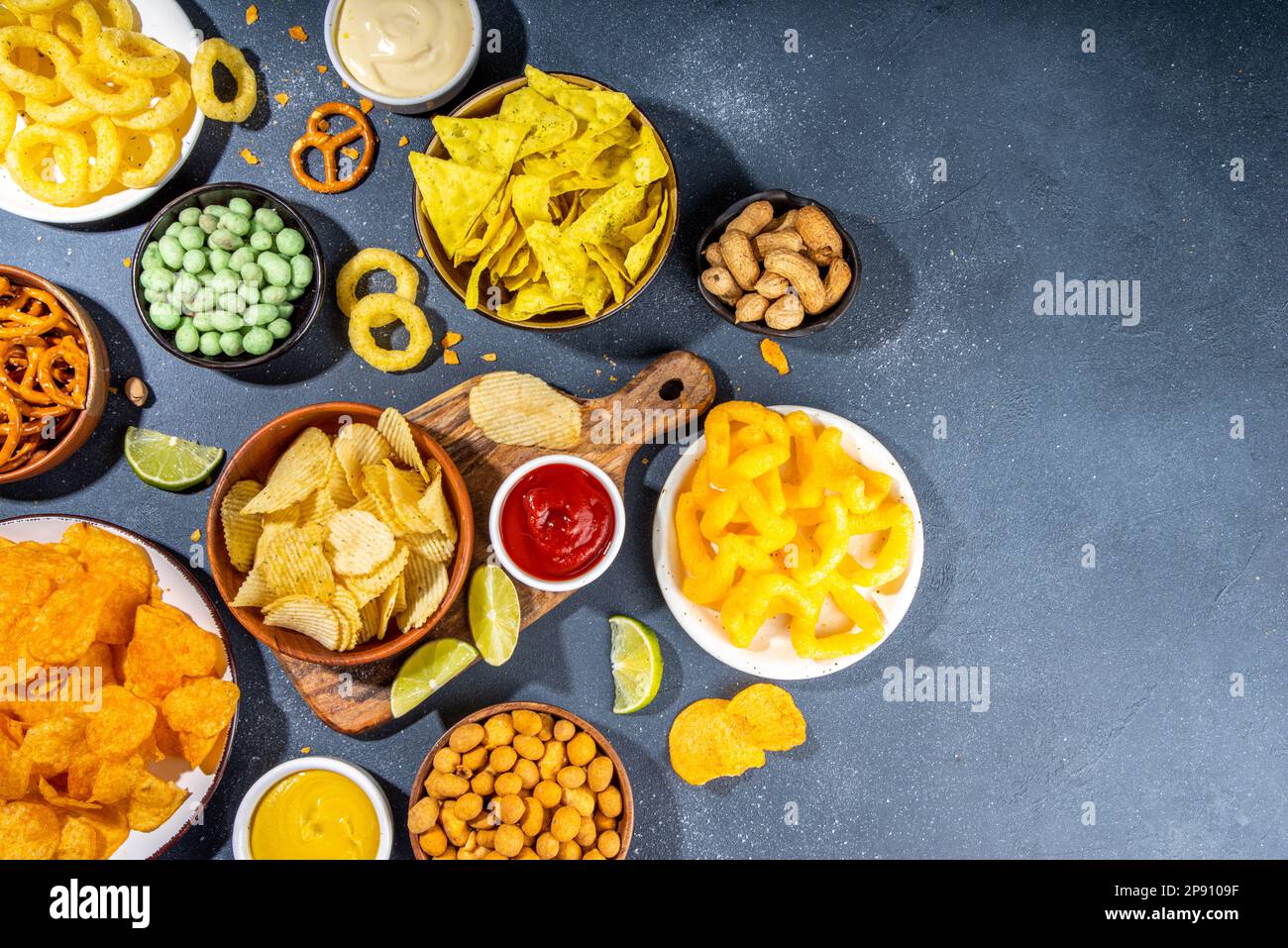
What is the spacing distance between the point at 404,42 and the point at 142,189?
0.67 meters

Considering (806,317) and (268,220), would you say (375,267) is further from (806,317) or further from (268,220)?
(806,317)

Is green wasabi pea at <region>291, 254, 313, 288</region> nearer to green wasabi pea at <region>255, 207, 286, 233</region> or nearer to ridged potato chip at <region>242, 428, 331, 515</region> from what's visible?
green wasabi pea at <region>255, 207, 286, 233</region>

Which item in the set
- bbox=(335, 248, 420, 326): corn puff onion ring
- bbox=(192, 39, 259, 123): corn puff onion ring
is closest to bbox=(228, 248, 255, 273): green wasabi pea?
bbox=(335, 248, 420, 326): corn puff onion ring

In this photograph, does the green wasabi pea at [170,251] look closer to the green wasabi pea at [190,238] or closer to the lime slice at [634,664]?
the green wasabi pea at [190,238]

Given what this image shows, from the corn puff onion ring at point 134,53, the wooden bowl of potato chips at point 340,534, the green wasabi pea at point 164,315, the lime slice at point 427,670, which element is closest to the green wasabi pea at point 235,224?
the green wasabi pea at point 164,315

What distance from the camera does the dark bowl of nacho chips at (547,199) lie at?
6.39ft

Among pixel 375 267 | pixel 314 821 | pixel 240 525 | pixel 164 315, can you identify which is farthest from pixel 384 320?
pixel 314 821

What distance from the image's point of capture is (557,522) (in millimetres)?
2031

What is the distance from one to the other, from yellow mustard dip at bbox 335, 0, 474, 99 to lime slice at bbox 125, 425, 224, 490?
922 mm

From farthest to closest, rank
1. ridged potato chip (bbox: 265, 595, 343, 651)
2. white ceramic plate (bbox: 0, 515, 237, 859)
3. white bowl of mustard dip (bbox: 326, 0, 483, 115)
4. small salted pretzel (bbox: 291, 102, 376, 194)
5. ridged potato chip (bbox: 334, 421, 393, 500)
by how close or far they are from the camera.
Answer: small salted pretzel (bbox: 291, 102, 376, 194)
white bowl of mustard dip (bbox: 326, 0, 483, 115)
white ceramic plate (bbox: 0, 515, 237, 859)
ridged potato chip (bbox: 334, 421, 393, 500)
ridged potato chip (bbox: 265, 595, 343, 651)

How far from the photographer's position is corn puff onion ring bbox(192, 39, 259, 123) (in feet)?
6.95

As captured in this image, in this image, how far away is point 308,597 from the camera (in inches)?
70.6
